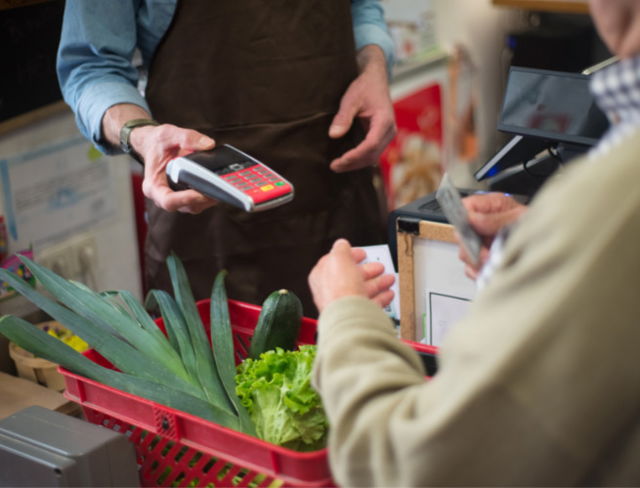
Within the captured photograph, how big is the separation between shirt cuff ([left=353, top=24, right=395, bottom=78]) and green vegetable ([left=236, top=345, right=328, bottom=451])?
0.86 m

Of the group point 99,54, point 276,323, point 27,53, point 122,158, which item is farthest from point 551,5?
point 276,323

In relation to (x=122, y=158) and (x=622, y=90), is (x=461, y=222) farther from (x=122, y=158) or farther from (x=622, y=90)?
(x=122, y=158)

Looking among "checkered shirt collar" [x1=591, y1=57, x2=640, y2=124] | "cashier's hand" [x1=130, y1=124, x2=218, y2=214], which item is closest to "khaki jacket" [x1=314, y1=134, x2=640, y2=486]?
"checkered shirt collar" [x1=591, y1=57, x2=640, y2=124]

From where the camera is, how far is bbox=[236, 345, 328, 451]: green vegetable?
0.98 m

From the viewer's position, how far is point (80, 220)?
215 cm

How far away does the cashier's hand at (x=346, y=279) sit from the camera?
0.84 metres

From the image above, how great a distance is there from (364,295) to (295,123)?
78cm

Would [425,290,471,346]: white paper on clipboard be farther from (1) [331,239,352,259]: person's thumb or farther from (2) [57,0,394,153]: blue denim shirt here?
(2) [57,0,394,153]: blue denim shirt

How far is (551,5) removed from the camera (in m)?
3.35

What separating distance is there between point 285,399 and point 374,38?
99 cm

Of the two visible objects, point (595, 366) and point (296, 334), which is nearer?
point (595, 366)

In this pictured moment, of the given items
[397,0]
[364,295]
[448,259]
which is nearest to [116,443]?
[364,295]

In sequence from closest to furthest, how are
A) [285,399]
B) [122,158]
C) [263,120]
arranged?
1. [285,399]
2. [263,120]
3. [122,158]

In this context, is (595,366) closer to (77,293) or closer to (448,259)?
(448,259)
